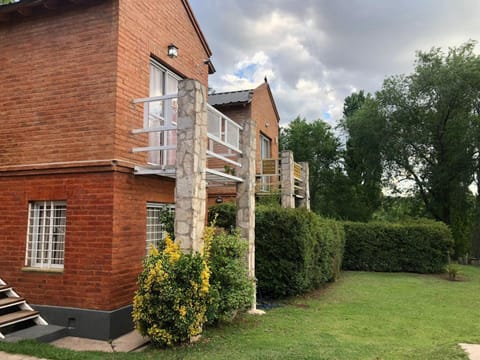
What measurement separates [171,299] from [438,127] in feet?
75.4

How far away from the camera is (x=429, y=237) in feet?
54.5

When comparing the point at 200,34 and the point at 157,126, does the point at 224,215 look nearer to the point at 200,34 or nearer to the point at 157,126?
the point at 157,126

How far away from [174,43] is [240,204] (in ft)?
13.8

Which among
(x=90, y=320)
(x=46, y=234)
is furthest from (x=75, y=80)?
(x=90, y=320)

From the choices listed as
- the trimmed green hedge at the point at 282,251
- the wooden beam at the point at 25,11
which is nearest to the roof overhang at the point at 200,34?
the wooden beam at the point at 25,11

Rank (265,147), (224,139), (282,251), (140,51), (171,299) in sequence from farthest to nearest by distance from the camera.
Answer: (265,147) < (224,139) < (282,251) < (140,51) < (171,299)

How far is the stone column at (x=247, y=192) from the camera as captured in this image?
27.9 feet

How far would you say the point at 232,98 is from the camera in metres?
16.9

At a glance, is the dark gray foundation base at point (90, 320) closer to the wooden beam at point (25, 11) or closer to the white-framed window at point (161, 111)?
the white-framed window at point (161, 111)

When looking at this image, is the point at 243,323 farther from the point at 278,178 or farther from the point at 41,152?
the point at 278,178

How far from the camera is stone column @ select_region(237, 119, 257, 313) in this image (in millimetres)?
8516

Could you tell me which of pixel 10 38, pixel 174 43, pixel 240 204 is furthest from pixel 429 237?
pixel 10 38

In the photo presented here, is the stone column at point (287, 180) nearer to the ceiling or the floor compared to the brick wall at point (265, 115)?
nearer to the floor

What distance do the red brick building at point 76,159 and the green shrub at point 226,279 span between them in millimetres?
1521
